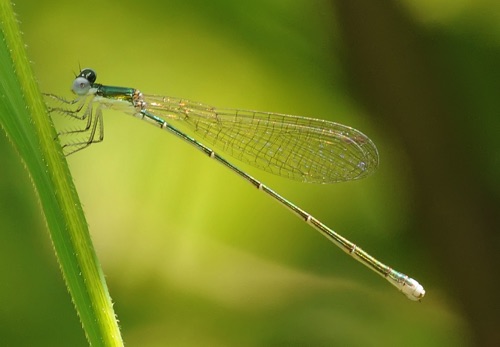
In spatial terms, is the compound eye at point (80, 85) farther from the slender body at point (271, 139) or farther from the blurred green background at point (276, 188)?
the blurred green background at point (276, 188)

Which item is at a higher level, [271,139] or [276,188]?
[271,139]

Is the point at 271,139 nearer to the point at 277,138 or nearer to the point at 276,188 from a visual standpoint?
the point at 277,138

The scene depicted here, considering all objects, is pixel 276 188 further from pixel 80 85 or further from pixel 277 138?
pixel 80 85

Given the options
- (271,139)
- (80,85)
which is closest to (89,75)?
(80,85)

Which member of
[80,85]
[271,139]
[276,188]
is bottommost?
[80,85]

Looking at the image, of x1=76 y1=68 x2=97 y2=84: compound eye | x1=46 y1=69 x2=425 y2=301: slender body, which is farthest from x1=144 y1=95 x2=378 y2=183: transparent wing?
x1=76 y1=68 x2=97 y2=84: compound eye

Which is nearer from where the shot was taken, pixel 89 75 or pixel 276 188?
pixel 89 75
